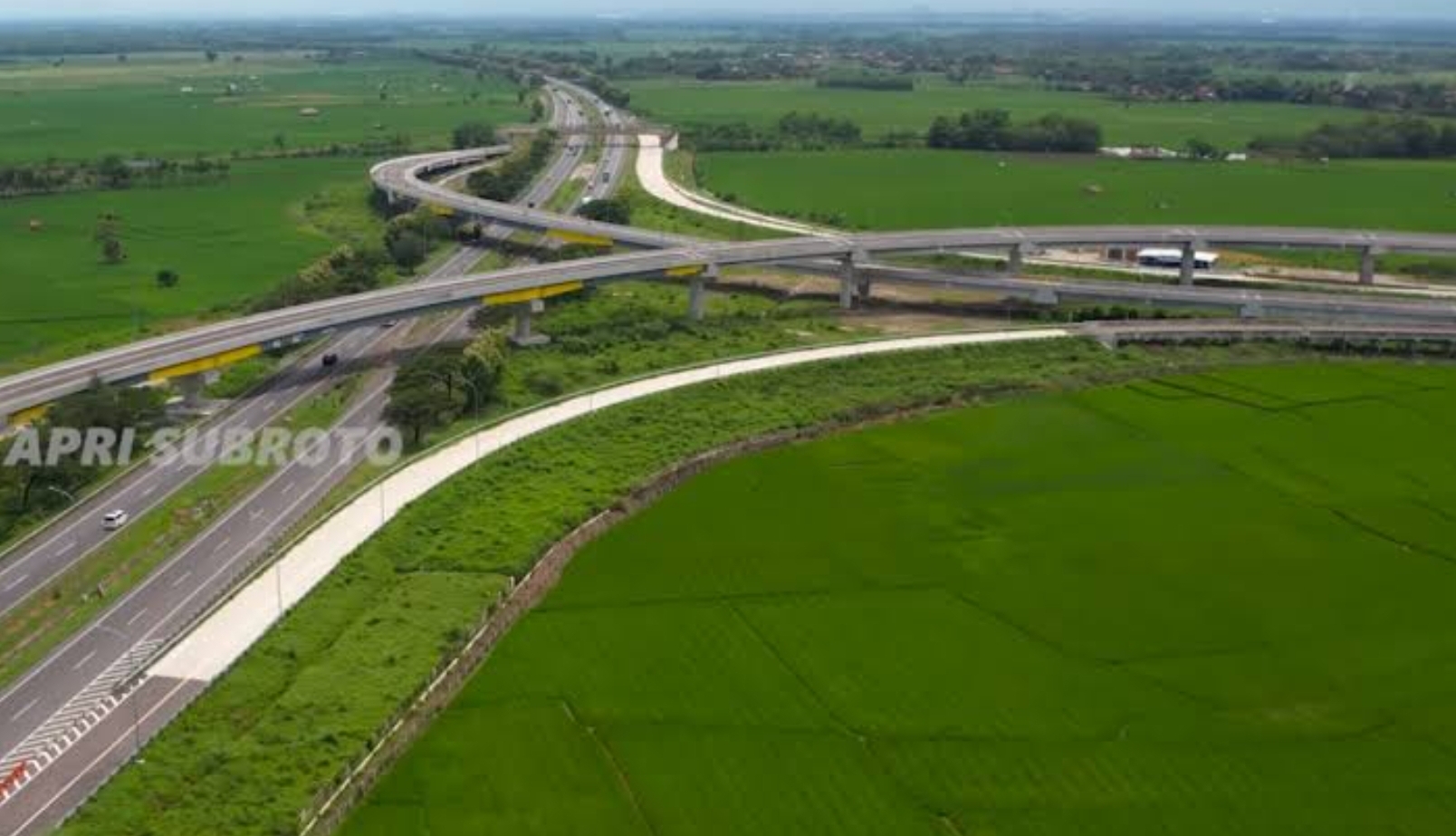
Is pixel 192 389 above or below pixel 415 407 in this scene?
below

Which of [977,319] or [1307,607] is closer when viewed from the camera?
[1307,607]

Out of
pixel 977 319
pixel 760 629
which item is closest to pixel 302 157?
pixel 977 319

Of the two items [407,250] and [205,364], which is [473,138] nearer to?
[407,250]

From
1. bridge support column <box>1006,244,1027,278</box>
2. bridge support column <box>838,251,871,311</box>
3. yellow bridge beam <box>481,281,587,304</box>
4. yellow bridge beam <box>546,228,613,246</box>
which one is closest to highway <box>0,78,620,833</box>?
yellow bridge beam <box>481,281,587,304</box>

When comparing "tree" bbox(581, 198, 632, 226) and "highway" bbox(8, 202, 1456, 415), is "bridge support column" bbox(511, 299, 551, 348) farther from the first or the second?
"tree" bbox(581, 198, 632, 226)

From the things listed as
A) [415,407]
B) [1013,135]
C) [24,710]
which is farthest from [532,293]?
[1013,135]

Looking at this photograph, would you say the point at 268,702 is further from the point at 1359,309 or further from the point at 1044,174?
the point at 1044,174
